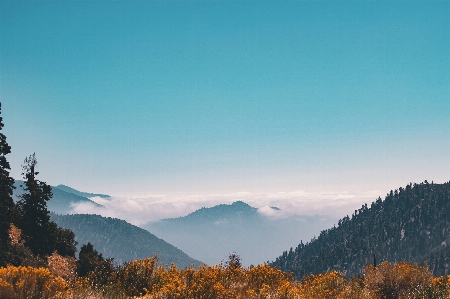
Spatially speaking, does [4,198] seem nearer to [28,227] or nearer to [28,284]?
[28,227]

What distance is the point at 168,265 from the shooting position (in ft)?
49.4

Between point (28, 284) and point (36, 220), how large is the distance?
34.4 m

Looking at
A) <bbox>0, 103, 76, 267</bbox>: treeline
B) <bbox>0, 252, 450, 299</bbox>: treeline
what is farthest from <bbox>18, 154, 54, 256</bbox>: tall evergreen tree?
<bbox>0, 252, 450, 299</bbox>: treeline

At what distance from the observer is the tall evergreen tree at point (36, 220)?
1556 inches

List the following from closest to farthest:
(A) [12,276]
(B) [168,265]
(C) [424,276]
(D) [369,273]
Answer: (A) [12,276] < (B) [168,265] < (C) [424,276] < (D) [369,273]

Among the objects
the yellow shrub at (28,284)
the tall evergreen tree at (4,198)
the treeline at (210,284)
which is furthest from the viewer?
the tall evergreen tree at (4,198)

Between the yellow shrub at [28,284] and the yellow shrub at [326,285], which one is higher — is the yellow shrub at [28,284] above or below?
above

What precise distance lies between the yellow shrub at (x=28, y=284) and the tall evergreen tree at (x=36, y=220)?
31.6 meters

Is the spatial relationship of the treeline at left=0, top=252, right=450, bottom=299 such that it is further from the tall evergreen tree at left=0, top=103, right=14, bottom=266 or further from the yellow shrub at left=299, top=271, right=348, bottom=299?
the tall evergreen tree at left=0, top=103, right=14, bottom=266

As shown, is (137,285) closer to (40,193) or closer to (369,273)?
(369,273)

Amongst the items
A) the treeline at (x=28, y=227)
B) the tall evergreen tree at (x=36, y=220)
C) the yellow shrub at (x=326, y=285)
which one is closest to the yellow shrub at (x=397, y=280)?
the yellow shrub at (x=326, y=285)

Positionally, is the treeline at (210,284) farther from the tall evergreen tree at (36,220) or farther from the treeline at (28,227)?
the tall evergreen tree at (36,220)

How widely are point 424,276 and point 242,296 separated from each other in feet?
29.2

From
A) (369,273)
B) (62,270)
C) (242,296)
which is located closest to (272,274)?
(242,296)
